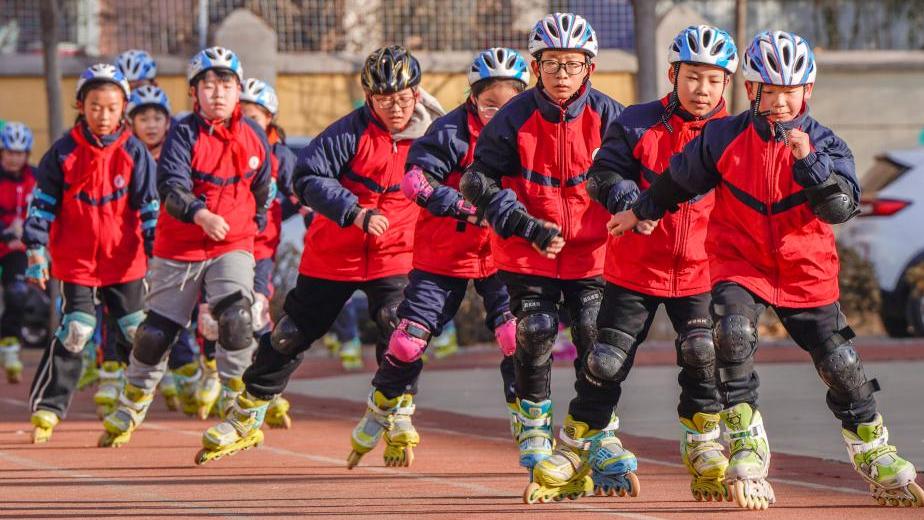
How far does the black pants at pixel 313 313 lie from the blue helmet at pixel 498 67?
110 centimetres

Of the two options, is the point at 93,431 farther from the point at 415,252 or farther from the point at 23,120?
the point at 23,120

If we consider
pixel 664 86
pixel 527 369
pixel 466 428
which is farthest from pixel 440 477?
pixel 664 86

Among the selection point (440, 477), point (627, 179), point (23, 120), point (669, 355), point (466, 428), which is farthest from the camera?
point (23, 120)

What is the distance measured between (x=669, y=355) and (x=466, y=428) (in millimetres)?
5678

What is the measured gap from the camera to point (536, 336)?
26.1 feet

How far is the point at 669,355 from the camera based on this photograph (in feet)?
54.5

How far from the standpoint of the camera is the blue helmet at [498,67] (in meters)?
9.18

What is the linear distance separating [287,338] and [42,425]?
2.09 meters

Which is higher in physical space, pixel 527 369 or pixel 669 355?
pixel 527 369

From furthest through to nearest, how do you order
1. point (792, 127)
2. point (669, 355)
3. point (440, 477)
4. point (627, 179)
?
point (669, 355)
point (440, 477)
point (627, 179)
point (792, 127)

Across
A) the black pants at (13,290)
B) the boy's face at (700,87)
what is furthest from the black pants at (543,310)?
the black pants at (13,290)

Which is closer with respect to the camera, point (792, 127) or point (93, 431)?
point (792, 127)

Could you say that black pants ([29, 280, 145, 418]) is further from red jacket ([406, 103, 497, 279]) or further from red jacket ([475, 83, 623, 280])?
red jacket ([475, 83, 623, 280])

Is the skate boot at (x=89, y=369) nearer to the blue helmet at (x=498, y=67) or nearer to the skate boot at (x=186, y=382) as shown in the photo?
the skate boot at (x=186, y=382)
